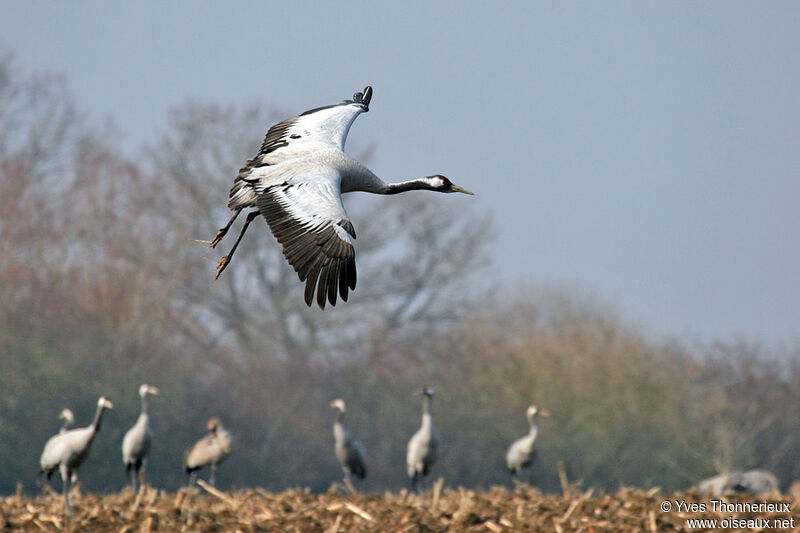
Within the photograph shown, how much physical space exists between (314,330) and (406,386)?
9.37 feet

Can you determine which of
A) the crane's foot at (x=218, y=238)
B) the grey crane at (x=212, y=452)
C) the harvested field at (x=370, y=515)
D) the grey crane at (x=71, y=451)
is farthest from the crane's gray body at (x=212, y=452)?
the crane's foot at (x=218, y=238)

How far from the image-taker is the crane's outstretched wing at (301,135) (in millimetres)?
8359

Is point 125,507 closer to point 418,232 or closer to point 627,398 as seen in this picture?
point 627,398

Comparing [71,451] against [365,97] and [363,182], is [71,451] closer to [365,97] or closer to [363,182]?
[365,97]

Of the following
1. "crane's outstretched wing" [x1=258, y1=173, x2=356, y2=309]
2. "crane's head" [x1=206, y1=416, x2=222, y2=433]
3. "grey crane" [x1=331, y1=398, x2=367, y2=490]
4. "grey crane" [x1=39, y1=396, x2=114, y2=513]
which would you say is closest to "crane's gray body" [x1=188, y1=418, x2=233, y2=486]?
"crane's head" [x1=206, y1=416, x2=222, y2=433]

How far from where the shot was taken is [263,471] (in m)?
25.8

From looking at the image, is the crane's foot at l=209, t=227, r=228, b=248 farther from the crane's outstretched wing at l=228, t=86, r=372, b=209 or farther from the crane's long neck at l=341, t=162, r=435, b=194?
the crane's long neck at l=341, t=162, r=435, b=194

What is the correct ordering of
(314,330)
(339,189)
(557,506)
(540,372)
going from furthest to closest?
(314,330) < (540,372) < (557,506) < (339,189)

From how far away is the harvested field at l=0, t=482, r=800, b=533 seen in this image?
7.83 m

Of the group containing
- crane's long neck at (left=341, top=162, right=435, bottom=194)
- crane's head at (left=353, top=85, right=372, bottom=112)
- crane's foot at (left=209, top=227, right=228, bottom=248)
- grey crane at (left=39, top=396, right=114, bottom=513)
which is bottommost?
grey crane at (left=39, top=396, right=114, bottom=513)

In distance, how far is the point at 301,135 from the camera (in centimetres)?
942

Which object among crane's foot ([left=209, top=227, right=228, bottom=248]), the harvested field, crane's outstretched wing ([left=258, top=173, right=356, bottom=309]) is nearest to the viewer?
crane's outstretched wing ([left=258, top=173, right=356, bottom=309])

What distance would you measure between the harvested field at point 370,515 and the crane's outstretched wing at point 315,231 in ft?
5.67

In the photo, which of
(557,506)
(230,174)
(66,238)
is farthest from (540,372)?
(557,506)
